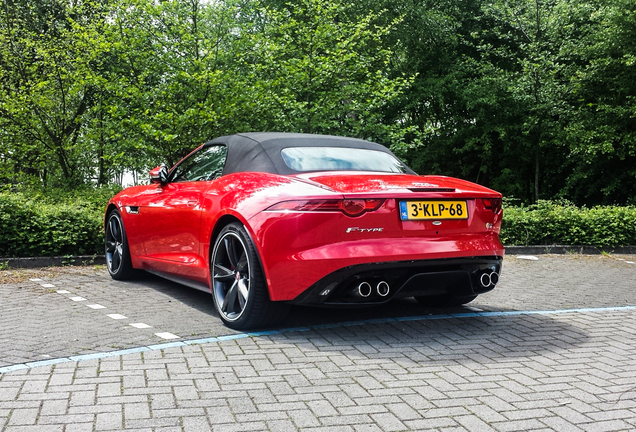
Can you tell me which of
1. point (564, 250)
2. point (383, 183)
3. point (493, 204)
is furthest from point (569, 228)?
point (383, 183)

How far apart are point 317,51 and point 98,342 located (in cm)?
1102

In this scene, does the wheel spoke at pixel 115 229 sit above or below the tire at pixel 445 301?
above

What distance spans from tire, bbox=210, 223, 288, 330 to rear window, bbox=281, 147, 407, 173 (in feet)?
2.35

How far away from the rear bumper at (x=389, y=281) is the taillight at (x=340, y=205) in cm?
37

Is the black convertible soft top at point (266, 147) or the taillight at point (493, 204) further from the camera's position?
the black convertible soft top at point (266, 147)

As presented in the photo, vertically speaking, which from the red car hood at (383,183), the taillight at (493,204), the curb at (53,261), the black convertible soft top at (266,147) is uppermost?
the black convertible soft top at (266,147)

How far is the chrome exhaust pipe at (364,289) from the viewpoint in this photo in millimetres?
4215

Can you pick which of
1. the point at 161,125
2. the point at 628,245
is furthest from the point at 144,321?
the point at 628,245

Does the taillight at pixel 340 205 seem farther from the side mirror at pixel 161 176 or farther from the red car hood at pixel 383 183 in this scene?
the side mirror at pixel 161 176

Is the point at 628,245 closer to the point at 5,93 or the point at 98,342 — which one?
the point at 98,342

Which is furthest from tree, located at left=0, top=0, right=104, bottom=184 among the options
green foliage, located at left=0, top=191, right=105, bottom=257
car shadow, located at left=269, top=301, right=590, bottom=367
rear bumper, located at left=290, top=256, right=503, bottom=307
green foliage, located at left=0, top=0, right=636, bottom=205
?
rear bumper, located at left=290, top=256, right=503, bottom=307

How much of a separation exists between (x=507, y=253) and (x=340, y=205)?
7.32 metres

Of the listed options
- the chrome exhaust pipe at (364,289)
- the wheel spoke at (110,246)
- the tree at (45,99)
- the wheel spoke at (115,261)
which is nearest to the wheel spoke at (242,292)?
the chrome exhaust pipe at (364,289)

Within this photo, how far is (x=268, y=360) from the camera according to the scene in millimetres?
3877
